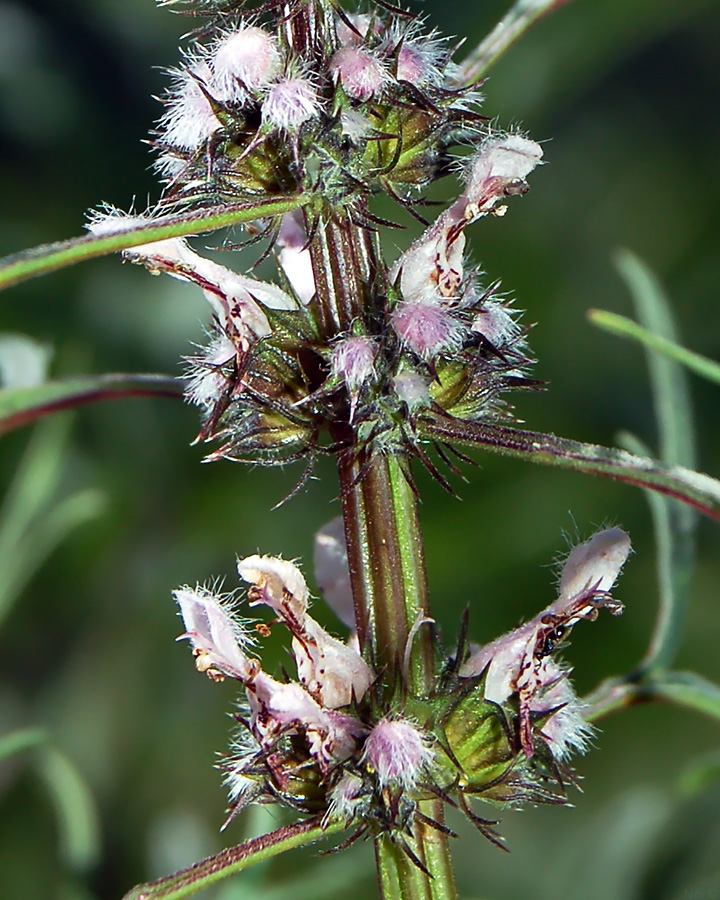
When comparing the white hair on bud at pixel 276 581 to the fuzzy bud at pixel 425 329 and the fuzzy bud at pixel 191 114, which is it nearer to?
the fuzzy bud at pixel 425 329

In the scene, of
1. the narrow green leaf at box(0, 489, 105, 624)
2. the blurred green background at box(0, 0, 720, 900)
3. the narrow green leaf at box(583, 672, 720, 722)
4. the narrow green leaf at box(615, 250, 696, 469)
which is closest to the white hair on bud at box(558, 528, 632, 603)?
the narrow green leaf at box(583, 672, 720, 722)

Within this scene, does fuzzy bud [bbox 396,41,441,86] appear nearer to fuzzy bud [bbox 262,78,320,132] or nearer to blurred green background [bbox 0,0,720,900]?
fuzzy bud [bbox 262,78,320,132]

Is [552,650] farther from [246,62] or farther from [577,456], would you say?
[246,62]

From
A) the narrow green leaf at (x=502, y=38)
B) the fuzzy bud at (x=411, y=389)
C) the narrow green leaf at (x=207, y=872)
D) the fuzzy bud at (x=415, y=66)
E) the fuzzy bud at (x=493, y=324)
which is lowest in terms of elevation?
the narrow green leaf at (x=207, y=872)

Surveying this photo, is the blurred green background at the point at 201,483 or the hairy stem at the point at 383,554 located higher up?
the blurred green background at the point at 201,483

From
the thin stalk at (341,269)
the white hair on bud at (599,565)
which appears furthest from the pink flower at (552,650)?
the thin stalk at (341,269)

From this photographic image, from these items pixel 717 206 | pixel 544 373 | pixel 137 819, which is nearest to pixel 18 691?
pixel 137 819
